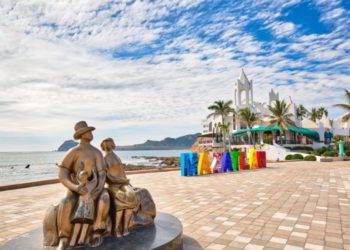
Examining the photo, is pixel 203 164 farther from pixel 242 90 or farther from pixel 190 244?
pixel 242 90

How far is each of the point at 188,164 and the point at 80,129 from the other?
1180cm

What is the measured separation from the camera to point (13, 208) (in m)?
7.52

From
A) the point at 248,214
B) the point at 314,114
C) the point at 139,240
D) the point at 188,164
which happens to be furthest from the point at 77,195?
the point at 314,114

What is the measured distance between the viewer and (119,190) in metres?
3.91

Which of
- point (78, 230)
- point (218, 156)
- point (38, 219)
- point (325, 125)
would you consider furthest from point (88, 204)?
point (325, 125)

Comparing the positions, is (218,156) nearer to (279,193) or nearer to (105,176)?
(279,193)

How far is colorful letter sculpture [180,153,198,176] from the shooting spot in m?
15.1

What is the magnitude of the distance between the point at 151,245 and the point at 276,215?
393cm

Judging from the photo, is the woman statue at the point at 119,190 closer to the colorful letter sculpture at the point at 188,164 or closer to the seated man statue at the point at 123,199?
the seated man statue at the point at 123,199

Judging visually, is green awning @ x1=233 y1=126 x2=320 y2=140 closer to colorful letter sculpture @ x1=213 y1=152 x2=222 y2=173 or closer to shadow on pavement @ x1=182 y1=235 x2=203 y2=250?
colorful letter sculpture @ x1=213 y1=152 x2=222 y2=173

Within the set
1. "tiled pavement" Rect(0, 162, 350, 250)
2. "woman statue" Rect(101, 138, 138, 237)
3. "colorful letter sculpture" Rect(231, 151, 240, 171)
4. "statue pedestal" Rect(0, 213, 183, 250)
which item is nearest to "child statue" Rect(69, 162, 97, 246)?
"statue pedestal" Rect(0, 213, 183, 250)

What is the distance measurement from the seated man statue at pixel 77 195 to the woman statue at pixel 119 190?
0.75 feet

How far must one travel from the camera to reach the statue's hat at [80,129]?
148 inches

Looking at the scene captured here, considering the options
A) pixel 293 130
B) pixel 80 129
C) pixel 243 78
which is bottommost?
pixel 80 129
